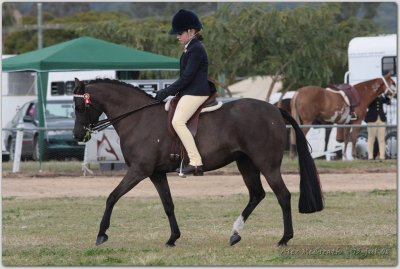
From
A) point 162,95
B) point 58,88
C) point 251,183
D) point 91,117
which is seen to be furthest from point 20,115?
point 251,183

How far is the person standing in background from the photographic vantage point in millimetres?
24908

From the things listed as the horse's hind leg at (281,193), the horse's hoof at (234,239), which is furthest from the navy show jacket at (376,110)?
the horse's hoof at (234,239)

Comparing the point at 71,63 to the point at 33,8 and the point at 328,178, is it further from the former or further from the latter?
the point at 33,8

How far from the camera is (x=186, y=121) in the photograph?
11070mm

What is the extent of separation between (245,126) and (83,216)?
4.46m

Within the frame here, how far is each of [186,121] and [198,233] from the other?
180 cm

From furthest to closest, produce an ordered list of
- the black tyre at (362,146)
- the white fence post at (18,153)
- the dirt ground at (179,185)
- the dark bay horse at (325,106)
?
the black tyre at (362,146) < the dark bay horse at (325,106) < the white fence post at (18,153) < the dirt ground at (179,185)

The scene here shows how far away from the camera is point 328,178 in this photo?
824 inches

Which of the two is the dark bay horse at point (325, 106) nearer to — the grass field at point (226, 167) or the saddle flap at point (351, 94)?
the saddle flap at point (351, 94)

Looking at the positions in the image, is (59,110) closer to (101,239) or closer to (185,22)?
(185,22)

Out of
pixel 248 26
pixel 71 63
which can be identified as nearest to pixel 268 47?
pixel 248 26

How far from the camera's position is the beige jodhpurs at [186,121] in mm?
11016

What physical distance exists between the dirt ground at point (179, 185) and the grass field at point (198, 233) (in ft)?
3.39

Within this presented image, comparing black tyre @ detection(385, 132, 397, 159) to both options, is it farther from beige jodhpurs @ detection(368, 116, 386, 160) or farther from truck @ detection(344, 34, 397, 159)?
truck @ detection(344, 34, 397, 159)
